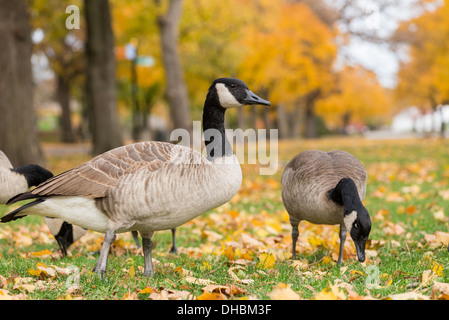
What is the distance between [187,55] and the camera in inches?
1202

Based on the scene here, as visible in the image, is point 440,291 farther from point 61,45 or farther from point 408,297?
point 61,45

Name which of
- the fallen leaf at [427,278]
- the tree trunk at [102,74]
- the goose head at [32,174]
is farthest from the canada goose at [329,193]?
the tree trunk at [102,74]

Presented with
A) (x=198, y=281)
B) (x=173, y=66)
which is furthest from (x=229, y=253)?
(x=173, y=66)

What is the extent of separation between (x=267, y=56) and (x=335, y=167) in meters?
27.5

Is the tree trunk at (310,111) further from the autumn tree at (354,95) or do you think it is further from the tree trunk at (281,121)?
the tree trunk at (281,121)

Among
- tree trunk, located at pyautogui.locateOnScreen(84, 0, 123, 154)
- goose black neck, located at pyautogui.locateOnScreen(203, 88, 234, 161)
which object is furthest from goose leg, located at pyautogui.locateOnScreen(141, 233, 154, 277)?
tree trunk, located at pyautogui.locateOnScreen(84, 0, 123, 154)

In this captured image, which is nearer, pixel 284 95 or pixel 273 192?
pixel 273 192

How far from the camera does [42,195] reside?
12.8 feet

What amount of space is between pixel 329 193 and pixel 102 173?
2.05 meters

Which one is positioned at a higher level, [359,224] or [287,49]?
[287,49]

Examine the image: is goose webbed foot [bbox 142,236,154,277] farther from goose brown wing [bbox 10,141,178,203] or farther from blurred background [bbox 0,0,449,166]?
blurred background [bbox 0,0,449,166]

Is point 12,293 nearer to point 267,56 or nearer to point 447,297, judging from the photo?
point 447,297

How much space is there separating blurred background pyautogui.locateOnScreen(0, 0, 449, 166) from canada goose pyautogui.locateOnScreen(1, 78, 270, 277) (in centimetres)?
906

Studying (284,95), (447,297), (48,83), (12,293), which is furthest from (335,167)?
(48,83)
